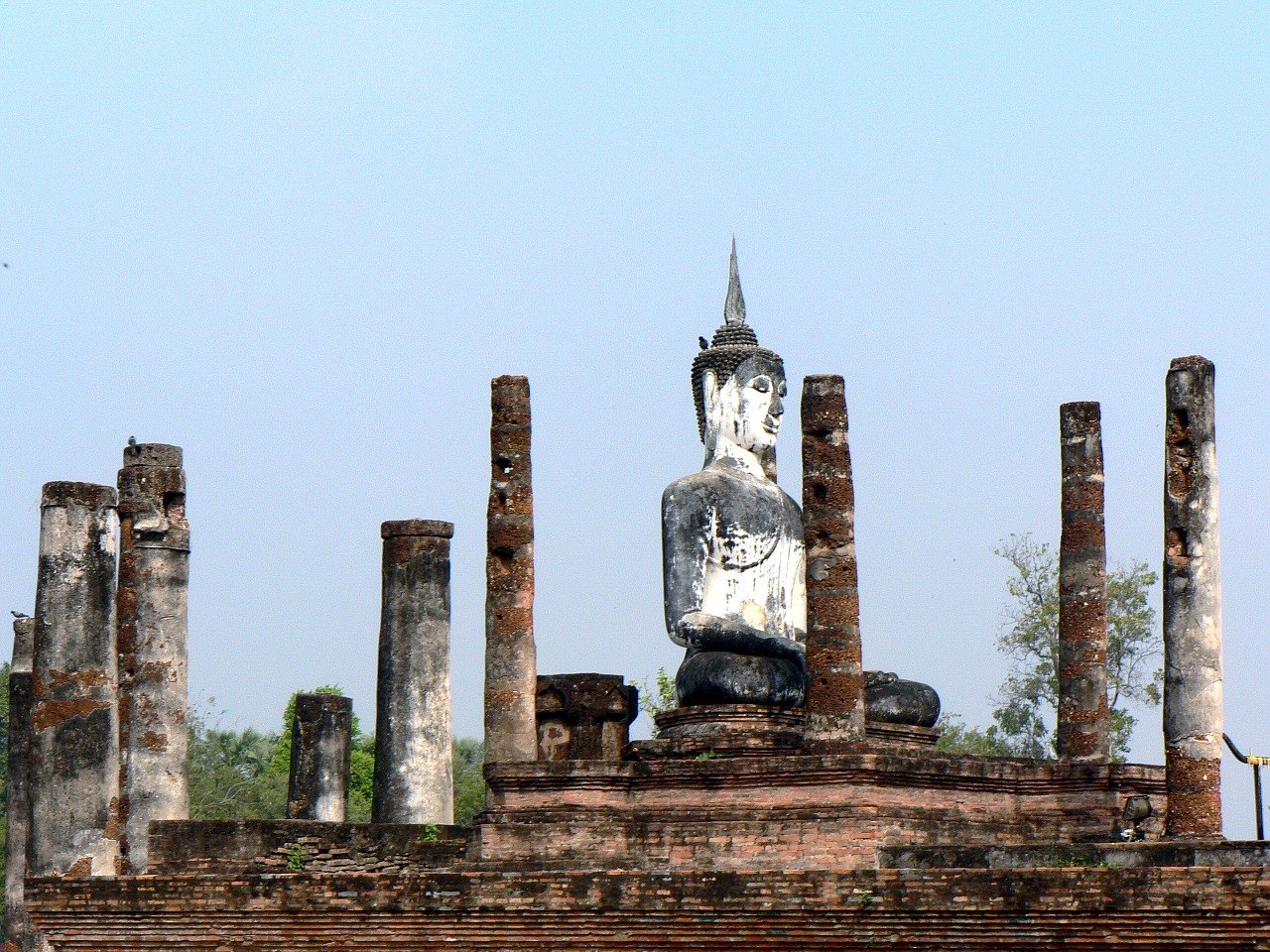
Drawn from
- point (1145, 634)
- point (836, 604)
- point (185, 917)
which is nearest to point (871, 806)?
point (836, 604)

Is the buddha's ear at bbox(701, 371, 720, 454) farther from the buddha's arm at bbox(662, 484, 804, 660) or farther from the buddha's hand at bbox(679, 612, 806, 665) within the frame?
the buddha's hand at bbox(679, 612, 806, 665)

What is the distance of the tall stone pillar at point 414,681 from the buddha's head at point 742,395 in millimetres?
2516

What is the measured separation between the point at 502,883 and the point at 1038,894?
3.22m

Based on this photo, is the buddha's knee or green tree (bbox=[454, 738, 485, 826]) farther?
green tree (bbox=[454, 738, 485, 826])

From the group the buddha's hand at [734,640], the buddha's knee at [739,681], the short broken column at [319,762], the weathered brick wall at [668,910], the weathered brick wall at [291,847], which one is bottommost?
the weathered brick wall at [668,910]

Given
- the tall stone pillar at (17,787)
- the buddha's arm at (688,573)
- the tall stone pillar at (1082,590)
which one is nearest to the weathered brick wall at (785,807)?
the tall stone pillar at (1082,590)

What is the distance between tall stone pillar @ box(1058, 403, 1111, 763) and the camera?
1786 centimetres

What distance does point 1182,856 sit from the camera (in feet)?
44.9

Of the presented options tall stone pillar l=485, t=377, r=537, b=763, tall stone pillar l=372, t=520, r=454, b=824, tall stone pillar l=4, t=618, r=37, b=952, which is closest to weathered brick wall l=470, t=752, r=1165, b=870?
tall stone pillar l=485, t=377, r=537, b=763

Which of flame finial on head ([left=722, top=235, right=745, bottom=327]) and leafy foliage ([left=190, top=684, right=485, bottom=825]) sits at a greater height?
flame finial on head ([left=722, top=235, right=745, bottom=327])

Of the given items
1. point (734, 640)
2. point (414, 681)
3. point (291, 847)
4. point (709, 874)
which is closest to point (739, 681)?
point (734, 640)

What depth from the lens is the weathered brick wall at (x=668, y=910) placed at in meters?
12.0

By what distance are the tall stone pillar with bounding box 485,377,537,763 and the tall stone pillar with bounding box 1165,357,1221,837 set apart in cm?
531

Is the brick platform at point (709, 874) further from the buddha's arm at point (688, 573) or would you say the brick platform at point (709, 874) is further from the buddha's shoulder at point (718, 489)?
the buddha's shoulder at point (718, 489)
